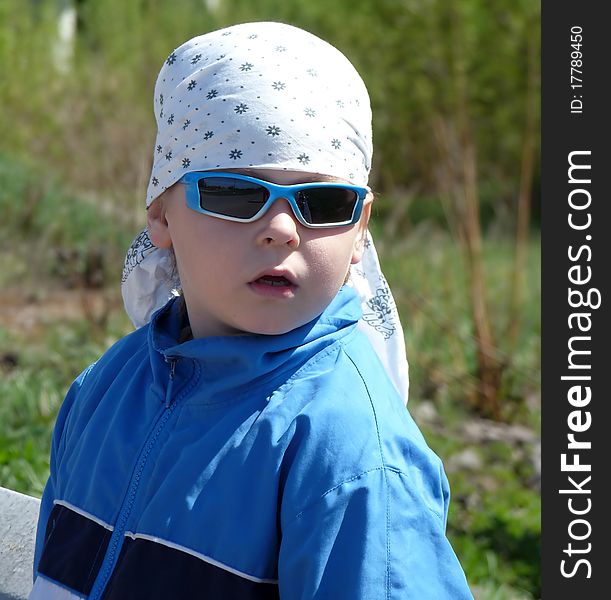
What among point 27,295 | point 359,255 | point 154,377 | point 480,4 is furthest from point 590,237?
point 480,4

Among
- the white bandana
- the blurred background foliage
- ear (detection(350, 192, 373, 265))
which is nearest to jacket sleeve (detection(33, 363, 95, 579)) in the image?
the white bandana

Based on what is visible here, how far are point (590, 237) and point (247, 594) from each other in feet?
8.87

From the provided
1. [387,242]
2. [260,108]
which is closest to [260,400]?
[260,108]

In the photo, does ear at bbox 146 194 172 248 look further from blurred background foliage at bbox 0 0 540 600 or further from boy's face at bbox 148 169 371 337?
blurred background foliage at bbox 0 0 540 600

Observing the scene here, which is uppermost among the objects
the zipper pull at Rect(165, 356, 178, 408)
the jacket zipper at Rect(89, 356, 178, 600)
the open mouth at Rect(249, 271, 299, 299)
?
the open mouth at Rect(249, 271, 299, 299)

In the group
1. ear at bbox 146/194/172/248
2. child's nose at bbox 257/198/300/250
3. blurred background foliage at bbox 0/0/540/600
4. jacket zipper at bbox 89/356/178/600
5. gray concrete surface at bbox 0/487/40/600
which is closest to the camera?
child's nose at bbox 257/198/300/250

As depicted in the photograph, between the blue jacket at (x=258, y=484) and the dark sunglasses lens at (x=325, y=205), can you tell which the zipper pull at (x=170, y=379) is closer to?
the blue jacket at (x=258, y=484)

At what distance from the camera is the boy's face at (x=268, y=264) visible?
1329mm

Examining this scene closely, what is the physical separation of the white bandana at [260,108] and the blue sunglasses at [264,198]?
0.03 meters

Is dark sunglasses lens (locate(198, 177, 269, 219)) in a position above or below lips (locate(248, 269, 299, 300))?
above

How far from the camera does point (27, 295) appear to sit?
5348mm

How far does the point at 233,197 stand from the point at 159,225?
248mm

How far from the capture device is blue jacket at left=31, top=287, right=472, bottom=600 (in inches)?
48.0

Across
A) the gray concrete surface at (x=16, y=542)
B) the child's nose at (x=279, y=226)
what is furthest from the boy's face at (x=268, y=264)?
the gray concrete surface at (x=16, y=542)
